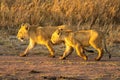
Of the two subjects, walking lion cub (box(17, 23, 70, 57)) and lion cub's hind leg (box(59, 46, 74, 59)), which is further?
walking lion cub (box(17, 23, 70, 57))

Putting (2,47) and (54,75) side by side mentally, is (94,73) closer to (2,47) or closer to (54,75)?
(54,75)

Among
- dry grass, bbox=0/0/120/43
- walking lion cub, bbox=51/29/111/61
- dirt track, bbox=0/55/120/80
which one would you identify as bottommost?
dirt track, bbox=0/55/120/80

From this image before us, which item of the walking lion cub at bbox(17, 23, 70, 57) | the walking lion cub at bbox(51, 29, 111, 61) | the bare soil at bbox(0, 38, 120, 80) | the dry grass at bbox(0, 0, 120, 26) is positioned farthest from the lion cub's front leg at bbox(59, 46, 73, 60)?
the dry grass at bbox(0, 0, 120, 26)

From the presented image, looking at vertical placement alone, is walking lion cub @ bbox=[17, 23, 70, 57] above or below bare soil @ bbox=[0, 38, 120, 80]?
above

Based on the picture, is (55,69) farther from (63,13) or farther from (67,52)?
(63,13)

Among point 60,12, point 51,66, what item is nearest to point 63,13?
point 60,12

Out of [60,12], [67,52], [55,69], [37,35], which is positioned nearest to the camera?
[55,69]

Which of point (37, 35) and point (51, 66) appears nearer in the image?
point (51, 66)

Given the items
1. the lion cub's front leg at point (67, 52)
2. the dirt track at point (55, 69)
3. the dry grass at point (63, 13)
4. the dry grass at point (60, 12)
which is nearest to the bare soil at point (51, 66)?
the dirt track at point (55, 69)

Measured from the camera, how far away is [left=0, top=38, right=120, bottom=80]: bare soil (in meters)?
9.63

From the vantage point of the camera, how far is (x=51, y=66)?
423 inches

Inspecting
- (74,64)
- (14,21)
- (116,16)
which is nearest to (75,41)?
(74,64)

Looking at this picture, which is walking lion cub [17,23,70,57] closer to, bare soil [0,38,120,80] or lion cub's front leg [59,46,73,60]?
bare soil [0,38,120,80]

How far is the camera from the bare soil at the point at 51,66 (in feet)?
31.6
